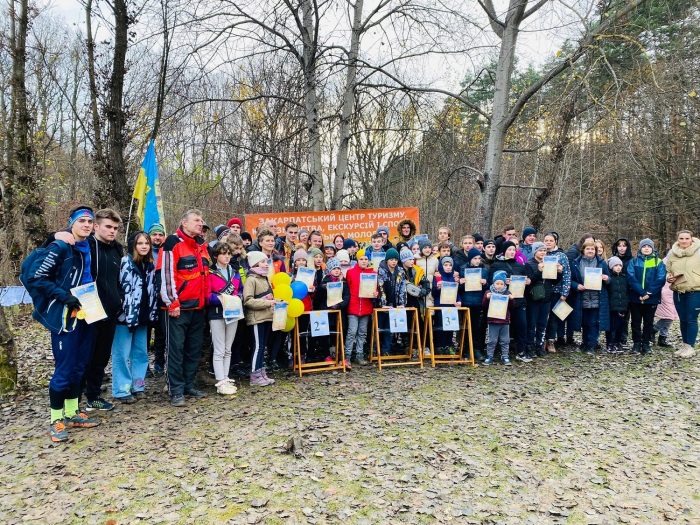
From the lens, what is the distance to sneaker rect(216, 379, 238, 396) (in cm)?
585

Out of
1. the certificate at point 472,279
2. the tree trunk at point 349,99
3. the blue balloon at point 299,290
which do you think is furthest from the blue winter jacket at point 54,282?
the tree trunk at point 349,99

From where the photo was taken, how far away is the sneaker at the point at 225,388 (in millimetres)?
5852

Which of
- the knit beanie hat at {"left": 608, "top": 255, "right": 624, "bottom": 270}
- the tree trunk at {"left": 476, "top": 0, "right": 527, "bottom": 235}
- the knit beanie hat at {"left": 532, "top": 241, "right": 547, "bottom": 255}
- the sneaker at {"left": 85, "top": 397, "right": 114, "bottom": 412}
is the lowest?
the sneaker at {"left": 85, "top": 397, "right": 114, "bottom": 412}

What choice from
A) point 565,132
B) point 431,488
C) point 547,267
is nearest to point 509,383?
point 547,267

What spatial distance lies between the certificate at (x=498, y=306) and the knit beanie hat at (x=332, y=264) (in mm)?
2593

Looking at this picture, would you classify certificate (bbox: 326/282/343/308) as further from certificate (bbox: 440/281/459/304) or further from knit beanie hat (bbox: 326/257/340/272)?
certificate (bbox: 440/281/459/304)

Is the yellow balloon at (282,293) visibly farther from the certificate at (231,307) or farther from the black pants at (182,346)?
the black pants at (182,346)

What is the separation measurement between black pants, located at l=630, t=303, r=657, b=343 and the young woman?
820 centimetres

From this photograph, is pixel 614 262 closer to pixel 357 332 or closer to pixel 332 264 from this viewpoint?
pixel 357 332

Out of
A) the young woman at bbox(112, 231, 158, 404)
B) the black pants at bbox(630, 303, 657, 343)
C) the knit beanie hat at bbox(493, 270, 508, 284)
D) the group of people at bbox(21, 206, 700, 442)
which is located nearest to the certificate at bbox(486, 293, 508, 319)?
the group of people at bbox(21, 206, 700, 442)

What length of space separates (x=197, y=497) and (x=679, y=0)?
1074cm

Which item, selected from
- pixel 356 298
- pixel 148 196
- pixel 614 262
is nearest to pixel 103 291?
pixel 148 196

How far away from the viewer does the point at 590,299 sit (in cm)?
803

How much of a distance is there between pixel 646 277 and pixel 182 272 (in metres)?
7.87
